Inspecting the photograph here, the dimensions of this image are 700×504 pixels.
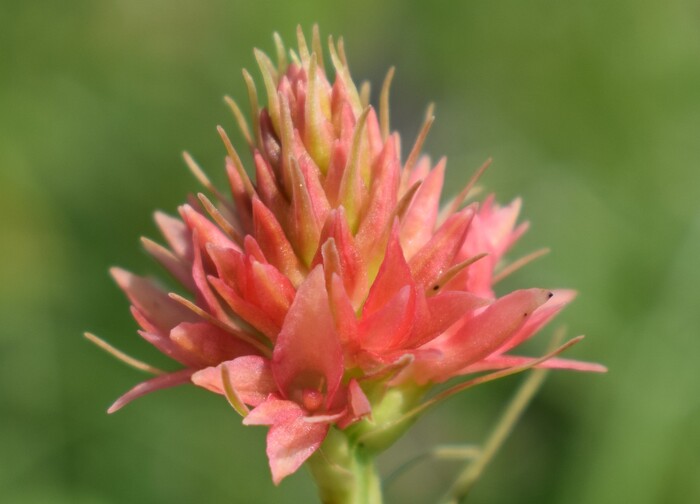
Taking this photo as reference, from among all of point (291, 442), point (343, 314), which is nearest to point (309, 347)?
point (343, 314)

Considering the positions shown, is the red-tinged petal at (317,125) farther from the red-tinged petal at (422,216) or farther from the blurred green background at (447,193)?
the blurred green background at (447,193)

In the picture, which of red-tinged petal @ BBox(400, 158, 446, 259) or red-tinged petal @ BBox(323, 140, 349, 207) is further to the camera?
red-tinged petal @ BBox(400, 158, 446, 259)

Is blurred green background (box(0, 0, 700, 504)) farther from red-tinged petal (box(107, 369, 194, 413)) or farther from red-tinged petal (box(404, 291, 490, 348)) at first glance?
red-tinged petal (box(107, 369, 194, 413))

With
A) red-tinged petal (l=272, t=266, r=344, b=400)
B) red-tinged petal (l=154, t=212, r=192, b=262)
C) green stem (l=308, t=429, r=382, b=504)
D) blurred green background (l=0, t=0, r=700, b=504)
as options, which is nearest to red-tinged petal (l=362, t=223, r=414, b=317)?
red-tinged petal (l=272, t=266, r=344, b=400)

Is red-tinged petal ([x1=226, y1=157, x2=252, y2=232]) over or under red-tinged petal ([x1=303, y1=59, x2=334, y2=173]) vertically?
under

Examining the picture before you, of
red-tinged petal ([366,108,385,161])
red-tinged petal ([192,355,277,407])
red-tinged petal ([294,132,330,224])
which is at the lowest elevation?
red-tinged petal ([192,355,277,407])

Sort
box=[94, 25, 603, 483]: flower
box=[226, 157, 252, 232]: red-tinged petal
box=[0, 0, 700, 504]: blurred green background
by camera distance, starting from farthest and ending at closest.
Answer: box=[0, 0, 700, 504]: blurred green background < box=[226, 157, 252, 232]: red-tinged petal < box=[94, 25, 603, 483]: flower

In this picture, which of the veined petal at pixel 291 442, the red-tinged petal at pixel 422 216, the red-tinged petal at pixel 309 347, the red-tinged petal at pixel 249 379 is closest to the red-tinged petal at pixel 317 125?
the red-tinged petal at pixel 422 216

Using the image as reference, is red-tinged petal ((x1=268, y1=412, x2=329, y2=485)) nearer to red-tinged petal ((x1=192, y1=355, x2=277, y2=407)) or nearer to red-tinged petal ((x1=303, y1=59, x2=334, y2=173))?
red-tinged petal ((x1=192, y1=355, x2=277, y2=407))

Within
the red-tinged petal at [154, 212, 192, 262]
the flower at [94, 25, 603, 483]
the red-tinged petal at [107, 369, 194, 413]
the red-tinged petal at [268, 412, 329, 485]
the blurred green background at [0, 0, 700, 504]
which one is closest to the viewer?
the red-tinged petal at [268, 412, 329, 485]
